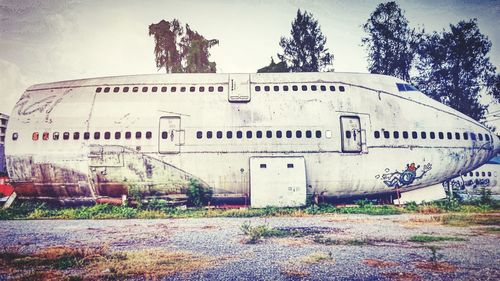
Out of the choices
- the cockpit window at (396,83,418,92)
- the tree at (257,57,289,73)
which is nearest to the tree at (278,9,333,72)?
the tree at (257,57,289,73)

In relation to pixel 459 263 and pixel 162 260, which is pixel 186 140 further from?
pixel 459 263

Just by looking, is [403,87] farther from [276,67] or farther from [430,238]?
[276,67]

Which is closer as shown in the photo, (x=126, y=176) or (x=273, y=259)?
(x=273, y=259)

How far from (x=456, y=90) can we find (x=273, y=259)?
119 ft

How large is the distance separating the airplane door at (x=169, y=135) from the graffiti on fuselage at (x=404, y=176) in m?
10.5

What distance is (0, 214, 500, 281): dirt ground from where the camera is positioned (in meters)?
5.22

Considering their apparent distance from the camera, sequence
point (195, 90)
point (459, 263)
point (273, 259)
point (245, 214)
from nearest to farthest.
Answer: point (459, 263) → point (273, 259) → point (245, 214) → point (195, 90)

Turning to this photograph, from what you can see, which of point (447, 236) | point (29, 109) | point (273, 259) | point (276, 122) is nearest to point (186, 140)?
point (276, 122)

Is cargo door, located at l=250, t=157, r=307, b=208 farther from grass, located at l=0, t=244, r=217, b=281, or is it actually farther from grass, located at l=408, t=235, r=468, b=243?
grass, located at l=0, t=244, r=217, b=281

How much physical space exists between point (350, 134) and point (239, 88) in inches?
250

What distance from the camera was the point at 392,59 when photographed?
110 ft

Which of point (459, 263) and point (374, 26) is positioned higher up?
point (374, 26)

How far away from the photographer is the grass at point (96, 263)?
525 centimetres

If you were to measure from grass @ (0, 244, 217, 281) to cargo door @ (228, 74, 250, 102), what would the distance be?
1022 centimetres
